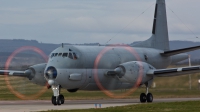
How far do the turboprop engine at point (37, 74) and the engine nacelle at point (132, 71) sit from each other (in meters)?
5.68

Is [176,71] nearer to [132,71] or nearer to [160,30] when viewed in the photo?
[132,71]

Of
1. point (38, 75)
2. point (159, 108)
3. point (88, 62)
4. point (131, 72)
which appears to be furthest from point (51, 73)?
point (159, 108)

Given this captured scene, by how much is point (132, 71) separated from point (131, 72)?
0.36 feet

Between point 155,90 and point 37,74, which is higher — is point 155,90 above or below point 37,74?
below

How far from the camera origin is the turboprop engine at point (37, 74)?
40750mm

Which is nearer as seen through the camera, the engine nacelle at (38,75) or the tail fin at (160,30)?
the engine nacelle at (38,75)

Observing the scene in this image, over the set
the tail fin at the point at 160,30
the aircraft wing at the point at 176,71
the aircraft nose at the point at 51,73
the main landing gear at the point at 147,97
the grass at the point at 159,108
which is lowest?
the grass at the point at 159,108

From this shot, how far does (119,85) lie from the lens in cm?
4203

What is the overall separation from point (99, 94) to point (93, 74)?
950 cm

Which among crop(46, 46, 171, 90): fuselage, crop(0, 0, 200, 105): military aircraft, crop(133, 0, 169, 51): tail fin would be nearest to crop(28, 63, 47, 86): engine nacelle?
crop(0, 0, 200, 105): military aircraft

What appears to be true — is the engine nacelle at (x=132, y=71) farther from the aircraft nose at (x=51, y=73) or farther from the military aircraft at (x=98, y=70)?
the aircraft nose at (x=51, y=73)

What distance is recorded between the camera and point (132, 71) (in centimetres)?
3975

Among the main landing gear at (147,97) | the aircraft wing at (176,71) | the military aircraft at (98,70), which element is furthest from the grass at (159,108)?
the main landing gear at (147,97)

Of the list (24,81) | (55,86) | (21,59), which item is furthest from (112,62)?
(21,59)
